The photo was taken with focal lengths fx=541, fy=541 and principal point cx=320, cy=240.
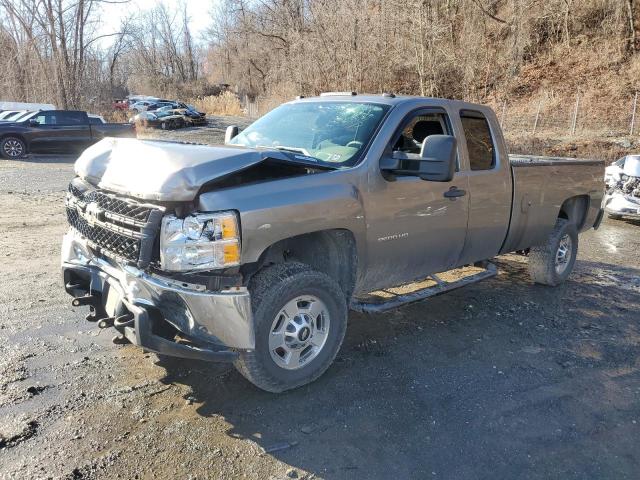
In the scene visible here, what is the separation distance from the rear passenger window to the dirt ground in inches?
57.9

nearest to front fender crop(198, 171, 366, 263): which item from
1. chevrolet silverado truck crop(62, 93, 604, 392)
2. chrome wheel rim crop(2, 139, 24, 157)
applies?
chevrolet silverado truck crop(62, 93, 604, 392)

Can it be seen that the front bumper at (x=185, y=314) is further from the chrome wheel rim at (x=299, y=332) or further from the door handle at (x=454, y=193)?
the door handle at (x=454, y=193)

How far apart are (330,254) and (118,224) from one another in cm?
148

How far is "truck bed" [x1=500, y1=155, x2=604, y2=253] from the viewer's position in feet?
17.7

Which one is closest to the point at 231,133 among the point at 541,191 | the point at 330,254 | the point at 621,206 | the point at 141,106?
the point at 330,254

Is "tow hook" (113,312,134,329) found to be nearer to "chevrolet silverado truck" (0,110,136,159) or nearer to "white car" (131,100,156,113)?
"chevrolet silverado truck" (0,110,136,159)

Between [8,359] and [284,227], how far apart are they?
92.6 inches

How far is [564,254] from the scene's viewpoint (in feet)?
21.1

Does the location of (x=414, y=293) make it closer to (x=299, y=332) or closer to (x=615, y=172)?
(x=299, y=332)

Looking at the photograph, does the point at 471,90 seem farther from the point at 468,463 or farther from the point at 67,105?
the point at 468,463

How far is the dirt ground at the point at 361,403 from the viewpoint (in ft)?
9.73

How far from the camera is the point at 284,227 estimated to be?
3393 mm

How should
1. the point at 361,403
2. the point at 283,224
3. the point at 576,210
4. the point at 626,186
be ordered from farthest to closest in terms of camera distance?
the point at 626,186, the point at 576,210, the point at 361,403, the point at 283,224

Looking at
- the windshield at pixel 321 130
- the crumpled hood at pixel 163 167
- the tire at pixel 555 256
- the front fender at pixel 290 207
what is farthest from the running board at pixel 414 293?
the crumpled hood at pixel 163 167
